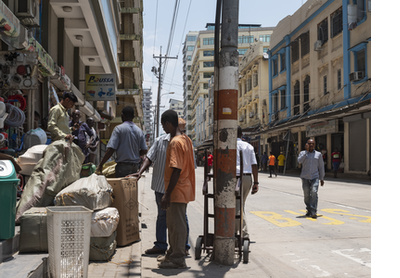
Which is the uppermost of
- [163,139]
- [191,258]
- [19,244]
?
[163,139]

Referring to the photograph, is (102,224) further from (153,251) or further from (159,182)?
(153,251)

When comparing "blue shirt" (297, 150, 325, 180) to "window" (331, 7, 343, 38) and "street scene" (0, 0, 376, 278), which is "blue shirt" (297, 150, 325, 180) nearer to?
"street scene" (0, 0, 376, 278)

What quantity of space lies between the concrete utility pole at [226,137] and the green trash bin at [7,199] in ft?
8.14

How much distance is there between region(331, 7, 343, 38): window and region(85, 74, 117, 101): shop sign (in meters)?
16.1

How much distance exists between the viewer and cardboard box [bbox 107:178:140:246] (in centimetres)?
586

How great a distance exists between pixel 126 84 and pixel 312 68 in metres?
17.1

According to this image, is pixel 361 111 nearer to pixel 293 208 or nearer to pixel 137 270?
pixel 293 208

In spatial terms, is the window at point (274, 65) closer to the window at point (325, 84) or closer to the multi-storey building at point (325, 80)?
the multi-storey building at point (325, 80)

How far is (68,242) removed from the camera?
4055 millimetres

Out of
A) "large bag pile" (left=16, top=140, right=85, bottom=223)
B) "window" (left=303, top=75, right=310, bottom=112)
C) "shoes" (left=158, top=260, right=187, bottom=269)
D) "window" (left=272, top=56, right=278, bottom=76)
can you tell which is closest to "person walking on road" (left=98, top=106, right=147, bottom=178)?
"large bag pile" (left=16, top=140, right=85, bottom=223)

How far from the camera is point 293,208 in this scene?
11.2m

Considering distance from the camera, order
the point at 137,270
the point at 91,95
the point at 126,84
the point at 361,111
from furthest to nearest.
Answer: the point at 126,84
the point at 361,111
the point at 91,95
the point at 137,270

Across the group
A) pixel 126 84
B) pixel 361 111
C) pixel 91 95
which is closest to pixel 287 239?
pixel 91 95

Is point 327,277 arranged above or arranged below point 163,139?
below
